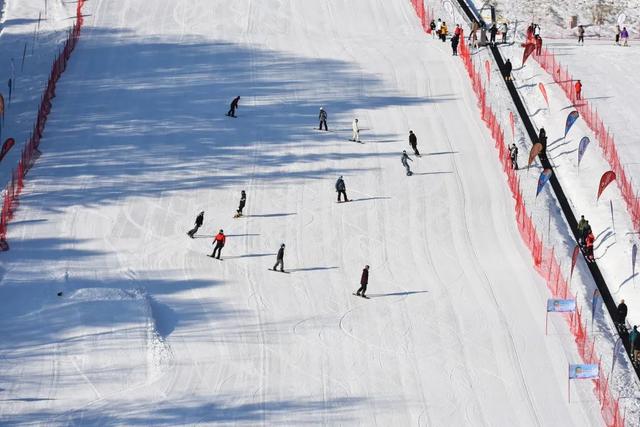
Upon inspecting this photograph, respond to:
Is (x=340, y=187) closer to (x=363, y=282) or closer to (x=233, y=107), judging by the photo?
(x=363, y=282)

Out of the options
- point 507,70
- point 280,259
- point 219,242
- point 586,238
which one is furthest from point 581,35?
point 219,242

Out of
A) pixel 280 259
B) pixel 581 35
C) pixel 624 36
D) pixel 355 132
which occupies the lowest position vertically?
pixel 581 35

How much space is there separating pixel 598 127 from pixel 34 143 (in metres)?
20.1

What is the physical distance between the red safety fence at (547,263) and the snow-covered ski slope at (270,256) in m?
0.38

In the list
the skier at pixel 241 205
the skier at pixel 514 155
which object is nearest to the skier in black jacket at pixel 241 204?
the skier at pixel 241 205

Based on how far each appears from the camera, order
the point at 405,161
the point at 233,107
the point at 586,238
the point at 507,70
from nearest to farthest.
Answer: the point at 586,238
the point at 405,161
the point at 233,107
the point at 507,70

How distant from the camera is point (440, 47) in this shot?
183 ft

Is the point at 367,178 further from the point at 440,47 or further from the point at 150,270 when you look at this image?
the point at 440,47

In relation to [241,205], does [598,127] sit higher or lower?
higher

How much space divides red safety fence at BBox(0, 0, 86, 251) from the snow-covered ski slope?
35cm

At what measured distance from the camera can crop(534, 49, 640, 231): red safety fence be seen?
42.4 metres

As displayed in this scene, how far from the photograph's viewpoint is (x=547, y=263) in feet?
124

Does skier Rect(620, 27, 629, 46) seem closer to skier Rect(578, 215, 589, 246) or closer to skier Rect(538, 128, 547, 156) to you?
skier Rect(538, 128, 547, 156)

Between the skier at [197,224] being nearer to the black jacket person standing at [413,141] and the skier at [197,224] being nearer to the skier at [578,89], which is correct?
the black jacket person standing at [413,141]
